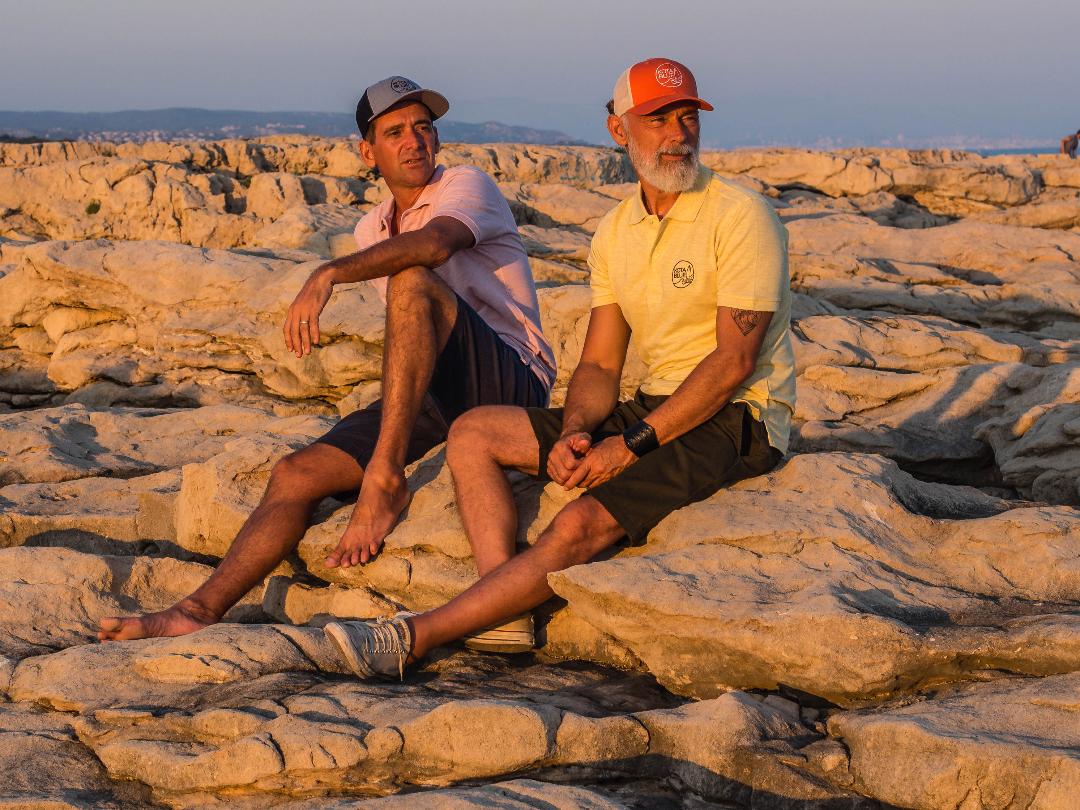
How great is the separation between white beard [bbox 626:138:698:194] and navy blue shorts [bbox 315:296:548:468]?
3.54ft

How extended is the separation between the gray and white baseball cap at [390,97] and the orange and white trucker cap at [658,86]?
1.22 meters

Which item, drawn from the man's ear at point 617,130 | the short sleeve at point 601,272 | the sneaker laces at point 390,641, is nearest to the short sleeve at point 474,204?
the short sleeve at point 601,272

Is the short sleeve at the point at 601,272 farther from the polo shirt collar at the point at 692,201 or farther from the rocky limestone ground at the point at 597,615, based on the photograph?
the rocky limestone ground at the point at 597,615

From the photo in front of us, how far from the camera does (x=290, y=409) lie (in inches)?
347

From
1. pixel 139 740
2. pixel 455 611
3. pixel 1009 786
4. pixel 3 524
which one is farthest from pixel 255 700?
pixel 3 524

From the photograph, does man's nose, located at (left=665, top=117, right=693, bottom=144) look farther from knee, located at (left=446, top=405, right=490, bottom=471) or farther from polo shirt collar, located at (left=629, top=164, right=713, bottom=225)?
knee, located at (left=446, top=405, right=490, bottom=471)

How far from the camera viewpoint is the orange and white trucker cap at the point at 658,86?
439 centimetres

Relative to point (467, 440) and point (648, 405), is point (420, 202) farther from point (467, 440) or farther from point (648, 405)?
point (648, 405)

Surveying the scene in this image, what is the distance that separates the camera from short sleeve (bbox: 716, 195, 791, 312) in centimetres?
428

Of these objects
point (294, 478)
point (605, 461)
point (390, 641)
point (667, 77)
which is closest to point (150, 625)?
point (294, 478)

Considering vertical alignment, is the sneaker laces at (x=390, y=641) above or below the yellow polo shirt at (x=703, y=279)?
below

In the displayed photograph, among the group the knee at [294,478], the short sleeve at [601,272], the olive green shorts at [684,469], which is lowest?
the knee at [294,478]

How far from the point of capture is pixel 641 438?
432 cm

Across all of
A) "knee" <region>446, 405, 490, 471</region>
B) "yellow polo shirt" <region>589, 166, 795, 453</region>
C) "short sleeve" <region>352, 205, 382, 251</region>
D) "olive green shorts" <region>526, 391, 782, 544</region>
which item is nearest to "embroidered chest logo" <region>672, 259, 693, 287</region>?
"yellow polo shirt" <region>589, 166, 795, 453</region>
